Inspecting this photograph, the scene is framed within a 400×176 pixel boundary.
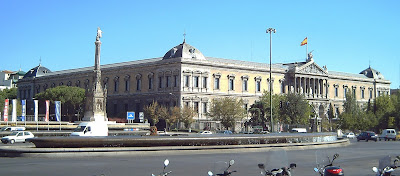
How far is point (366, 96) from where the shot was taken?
373 feet

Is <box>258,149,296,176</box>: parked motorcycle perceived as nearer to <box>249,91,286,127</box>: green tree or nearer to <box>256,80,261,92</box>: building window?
<box>249,91,286,127</box>: green tree

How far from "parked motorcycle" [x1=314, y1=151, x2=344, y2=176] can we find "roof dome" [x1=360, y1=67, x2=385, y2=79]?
374 ft

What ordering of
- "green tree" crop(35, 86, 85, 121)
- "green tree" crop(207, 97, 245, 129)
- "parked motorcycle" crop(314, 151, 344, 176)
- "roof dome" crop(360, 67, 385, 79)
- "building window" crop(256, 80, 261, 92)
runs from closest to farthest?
1. "parked motorcycle" crop(314, 151, 344, 176)
2. "green tree" crop(207, 97, 245, 129)
3. "green tree" crop(35, 86, 85, 121)
4. "building window" crop(256, 80, 261, 92)
5. "roof dome" crop(360, 67, 385, 79)

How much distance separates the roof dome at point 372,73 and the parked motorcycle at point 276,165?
11589 centimetres

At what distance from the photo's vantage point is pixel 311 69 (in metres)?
100

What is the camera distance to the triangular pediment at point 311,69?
321 ft

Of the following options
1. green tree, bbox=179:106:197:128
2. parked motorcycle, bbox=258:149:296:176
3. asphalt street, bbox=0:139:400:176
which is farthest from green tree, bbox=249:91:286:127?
parked motorcycle, bbox=258:149:296:176

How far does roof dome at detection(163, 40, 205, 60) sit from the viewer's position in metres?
81.7

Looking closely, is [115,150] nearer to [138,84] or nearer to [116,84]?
[138,84]

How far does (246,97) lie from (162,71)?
56.1 ft

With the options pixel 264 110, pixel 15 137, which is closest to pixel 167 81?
pixel 264 110

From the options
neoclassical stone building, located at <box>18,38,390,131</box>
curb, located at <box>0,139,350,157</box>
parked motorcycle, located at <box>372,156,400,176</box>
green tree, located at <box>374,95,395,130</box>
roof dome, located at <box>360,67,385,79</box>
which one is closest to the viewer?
parked motorcycle, located at <box>372,156,400,176</box>

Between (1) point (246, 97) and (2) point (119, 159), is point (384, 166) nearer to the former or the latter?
(2) point (119, 159)

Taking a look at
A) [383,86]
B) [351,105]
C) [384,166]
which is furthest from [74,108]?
[384,166]
